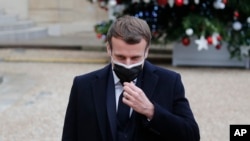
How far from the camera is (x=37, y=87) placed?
8.04 meters

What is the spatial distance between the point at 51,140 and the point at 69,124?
291 cm

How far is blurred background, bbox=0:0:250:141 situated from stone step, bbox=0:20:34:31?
18 cm

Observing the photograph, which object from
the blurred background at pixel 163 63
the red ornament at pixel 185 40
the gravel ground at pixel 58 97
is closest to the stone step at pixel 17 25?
the blurred background at pixel 163 63

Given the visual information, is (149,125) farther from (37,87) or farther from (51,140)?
(37,87)

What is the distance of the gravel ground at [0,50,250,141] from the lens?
5.49 metres

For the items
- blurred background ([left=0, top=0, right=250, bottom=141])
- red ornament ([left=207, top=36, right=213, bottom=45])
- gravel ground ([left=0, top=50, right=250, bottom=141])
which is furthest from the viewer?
red ornament ([left=207, top=36, right=213, bottom=45])

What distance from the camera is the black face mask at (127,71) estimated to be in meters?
1.98

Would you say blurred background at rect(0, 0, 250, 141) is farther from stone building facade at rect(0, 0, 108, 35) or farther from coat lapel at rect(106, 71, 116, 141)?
coat lapel at rect(106, 71, 116, 141)

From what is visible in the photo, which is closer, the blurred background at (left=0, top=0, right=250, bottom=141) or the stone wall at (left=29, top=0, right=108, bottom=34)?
the blurred background at (left=0, top=0, right=250, bottom=141)

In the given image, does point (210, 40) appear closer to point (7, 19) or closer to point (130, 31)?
point (130, 31)

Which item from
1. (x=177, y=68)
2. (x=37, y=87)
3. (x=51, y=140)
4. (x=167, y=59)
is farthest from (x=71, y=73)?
(x=51, y=140)

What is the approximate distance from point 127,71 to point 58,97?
539 centimetres

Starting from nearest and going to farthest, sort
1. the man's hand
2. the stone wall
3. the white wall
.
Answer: the man's hand, the white wall, the stone wall

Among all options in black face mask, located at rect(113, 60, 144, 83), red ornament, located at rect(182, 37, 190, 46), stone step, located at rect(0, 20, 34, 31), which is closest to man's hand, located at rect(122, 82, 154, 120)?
black face mask, located at rect(113, 60, 144, 83)
